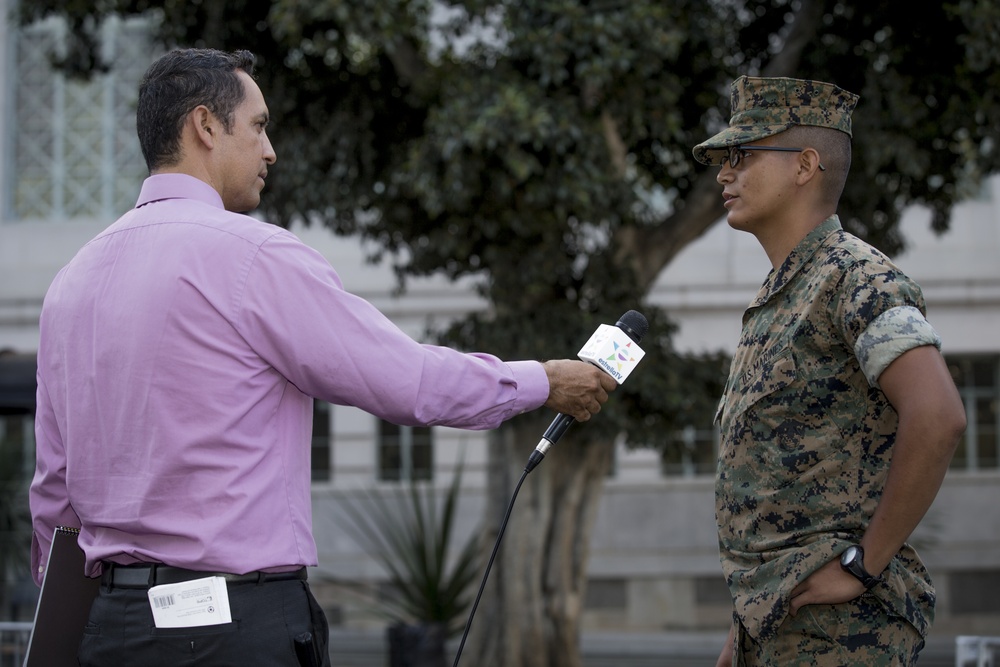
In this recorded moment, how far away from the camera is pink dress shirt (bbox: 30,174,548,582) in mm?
2438

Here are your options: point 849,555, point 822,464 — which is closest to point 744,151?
point 822,464

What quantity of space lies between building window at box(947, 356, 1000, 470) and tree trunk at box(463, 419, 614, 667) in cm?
859

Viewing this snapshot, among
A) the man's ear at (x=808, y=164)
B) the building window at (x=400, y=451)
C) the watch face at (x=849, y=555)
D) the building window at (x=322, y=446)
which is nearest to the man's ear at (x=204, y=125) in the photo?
the man's ear at (x=808, y=164)

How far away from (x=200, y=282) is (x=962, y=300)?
1477 centimetres

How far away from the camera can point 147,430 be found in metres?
2.46

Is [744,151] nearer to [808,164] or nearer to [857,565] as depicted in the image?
[808,164]

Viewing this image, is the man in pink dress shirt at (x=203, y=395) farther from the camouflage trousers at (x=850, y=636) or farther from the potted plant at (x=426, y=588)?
the potted plant at (x=426, y=588)

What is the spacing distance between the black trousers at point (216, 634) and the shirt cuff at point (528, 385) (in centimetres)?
66

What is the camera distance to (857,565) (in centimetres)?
256

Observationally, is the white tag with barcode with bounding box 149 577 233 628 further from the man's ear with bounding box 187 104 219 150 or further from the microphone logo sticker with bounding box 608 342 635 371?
the microphone logo sticker with bounding box 608 342 635 371

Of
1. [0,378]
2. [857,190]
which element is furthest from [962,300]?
[0,378]

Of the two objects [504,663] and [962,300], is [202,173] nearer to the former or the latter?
[504,663]

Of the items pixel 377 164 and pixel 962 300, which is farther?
pixel 962 300

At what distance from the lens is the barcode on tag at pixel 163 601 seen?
2.41 metres
